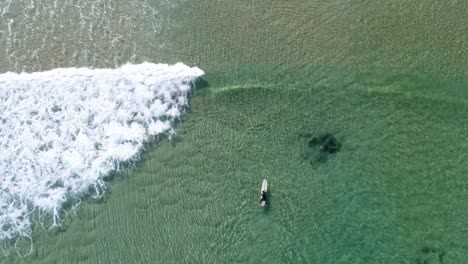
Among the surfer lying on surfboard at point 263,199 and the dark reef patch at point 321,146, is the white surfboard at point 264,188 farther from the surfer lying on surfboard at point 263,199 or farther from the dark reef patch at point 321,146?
the dark reef patch at point 321,146

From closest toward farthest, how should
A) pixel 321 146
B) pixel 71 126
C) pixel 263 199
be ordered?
1. pixel 263 199
2. pixel 321 146
3. pixel 71 126

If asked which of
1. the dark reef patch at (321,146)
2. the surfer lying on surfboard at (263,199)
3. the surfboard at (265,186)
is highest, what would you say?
the dark reef patch at (321,146)

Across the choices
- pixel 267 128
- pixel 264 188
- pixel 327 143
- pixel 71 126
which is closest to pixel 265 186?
pixel 264 188

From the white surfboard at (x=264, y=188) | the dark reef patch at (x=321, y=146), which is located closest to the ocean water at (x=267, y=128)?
the dark reef patch at (x=321, y=146)

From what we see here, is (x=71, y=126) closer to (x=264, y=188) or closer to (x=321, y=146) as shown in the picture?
(x=264, y=188)

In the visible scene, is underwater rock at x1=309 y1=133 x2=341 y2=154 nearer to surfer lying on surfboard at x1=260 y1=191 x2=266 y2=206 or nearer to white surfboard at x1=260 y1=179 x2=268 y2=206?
white surfboard at x1=260 y1=179 x2=268 y2=206

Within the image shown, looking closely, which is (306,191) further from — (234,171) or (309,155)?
(234,171)
